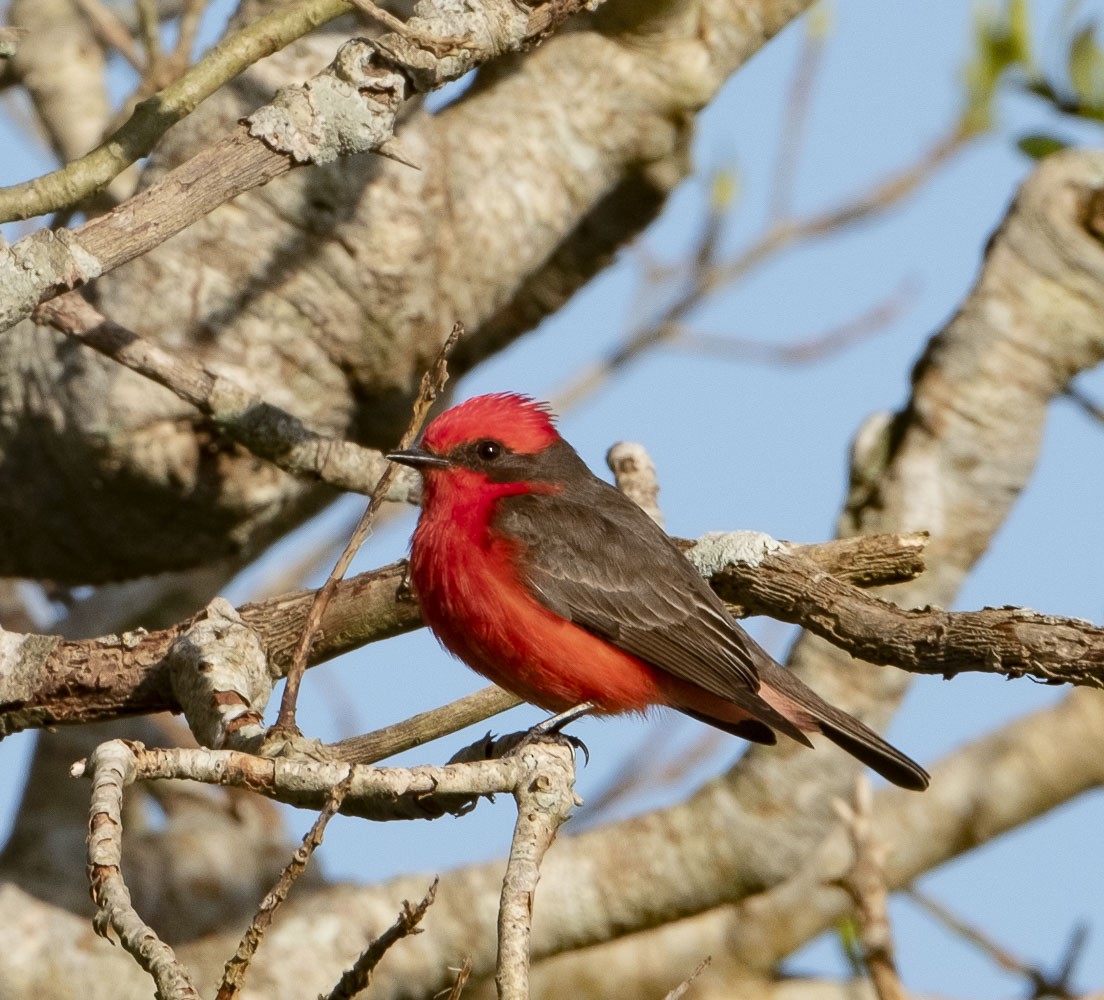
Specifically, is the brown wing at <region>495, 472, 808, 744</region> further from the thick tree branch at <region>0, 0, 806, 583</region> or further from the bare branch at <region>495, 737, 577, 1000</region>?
the bare branch at <region>495, 737, 577, 1000</region>

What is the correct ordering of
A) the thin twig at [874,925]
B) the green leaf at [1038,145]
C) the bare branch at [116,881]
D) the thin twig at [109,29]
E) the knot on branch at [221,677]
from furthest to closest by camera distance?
the thin twig at [109,29] < the green leaf at [1038,145] < the knot on branch at [221,677] < the thin twig at [874,925] < the bare branch at [116,881]

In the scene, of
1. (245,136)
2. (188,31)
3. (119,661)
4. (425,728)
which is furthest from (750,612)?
(188,31)

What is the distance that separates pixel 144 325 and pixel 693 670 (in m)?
2.53

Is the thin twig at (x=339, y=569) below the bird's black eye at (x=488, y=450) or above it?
below

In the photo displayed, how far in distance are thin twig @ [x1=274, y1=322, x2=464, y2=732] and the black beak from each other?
1121 mm

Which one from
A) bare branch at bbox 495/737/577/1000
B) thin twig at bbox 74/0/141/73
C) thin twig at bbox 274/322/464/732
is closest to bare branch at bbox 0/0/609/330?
thin twig at bbox 274/322/464/732

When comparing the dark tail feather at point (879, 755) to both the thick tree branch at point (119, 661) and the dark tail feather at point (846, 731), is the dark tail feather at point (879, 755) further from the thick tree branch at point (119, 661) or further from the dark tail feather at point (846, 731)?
the thick tree branch at point (119, 661)

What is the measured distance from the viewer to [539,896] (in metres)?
6.15

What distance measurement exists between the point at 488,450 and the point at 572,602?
747 mm

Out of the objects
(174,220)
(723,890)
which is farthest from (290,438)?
(723,890)

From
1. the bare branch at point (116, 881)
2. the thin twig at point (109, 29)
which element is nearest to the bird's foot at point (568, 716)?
the bare branch at point (116, 881)

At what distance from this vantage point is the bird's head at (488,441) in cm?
596

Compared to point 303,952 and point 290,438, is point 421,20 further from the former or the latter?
point 303,952

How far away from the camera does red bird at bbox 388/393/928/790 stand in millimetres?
5363
